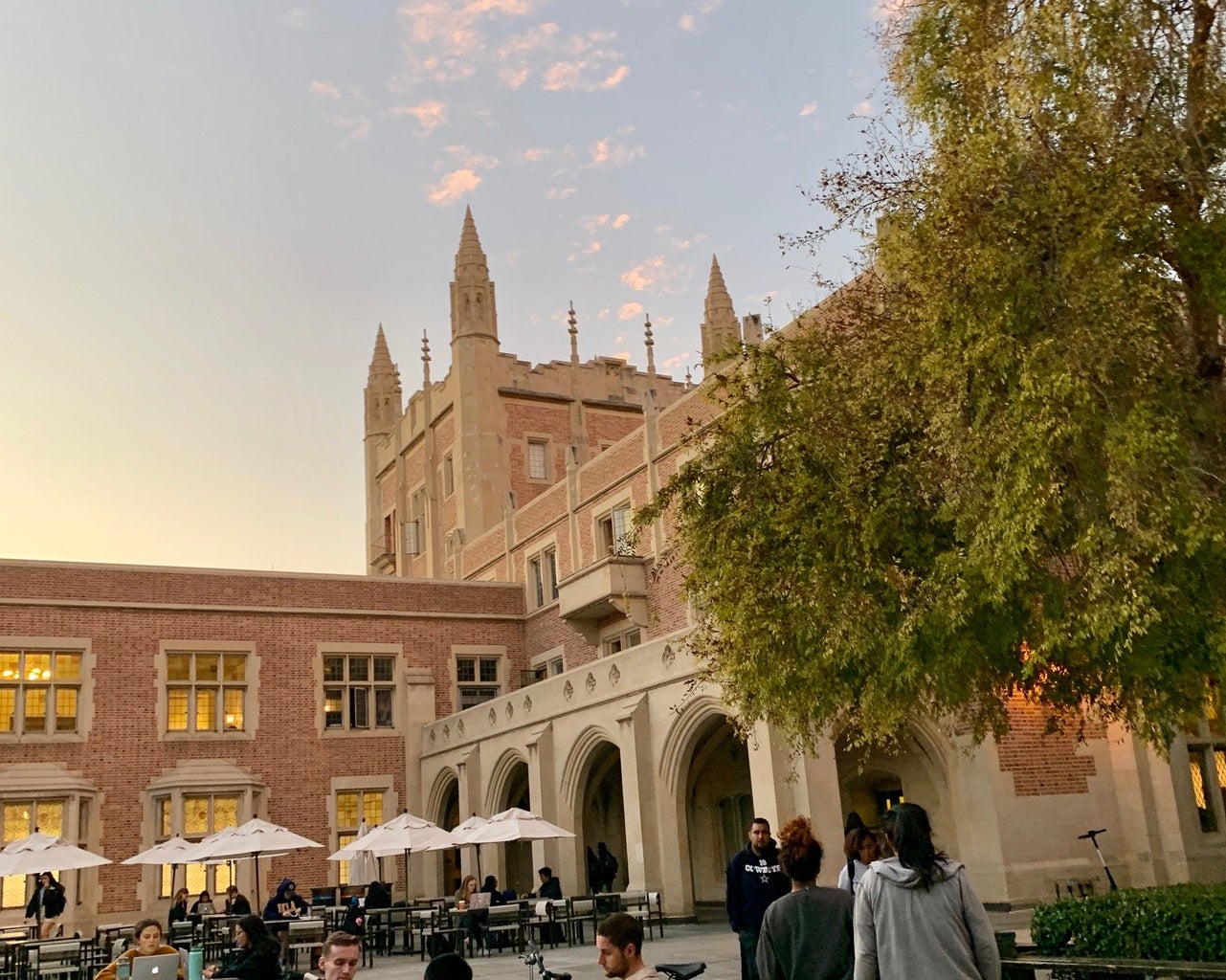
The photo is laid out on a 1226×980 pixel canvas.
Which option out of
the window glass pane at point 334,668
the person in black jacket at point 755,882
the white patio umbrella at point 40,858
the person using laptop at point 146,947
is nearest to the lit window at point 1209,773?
the person in black jacket at point 755,882

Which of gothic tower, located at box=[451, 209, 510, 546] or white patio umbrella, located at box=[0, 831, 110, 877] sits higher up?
gothic tower, located at box=[451, 209, 510, 546]

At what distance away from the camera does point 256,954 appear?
8820mm

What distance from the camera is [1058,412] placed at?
10281 mm

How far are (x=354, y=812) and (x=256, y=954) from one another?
990 inches

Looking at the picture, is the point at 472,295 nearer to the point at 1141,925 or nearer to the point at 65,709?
the point at 65,709

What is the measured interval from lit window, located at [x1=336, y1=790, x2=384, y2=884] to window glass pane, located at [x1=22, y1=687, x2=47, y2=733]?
7308mm

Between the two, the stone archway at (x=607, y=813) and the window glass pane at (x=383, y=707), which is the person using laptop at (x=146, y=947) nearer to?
the stone archway at (x=607, y=813)

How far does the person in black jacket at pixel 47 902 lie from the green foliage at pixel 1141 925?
19.0 metres

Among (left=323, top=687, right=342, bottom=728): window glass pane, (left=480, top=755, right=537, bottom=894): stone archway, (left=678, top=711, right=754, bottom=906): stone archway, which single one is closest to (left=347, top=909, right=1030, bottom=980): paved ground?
(left=678, top=711, right=754, bottom=906): stone archway

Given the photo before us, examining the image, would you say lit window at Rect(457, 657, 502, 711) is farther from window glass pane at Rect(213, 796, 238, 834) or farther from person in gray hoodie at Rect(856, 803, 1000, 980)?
person in gray hoodie at Rect(856, 803, 1000, 980)

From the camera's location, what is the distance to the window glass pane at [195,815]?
30.9 metres

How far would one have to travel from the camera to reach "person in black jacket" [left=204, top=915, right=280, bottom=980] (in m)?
8.75

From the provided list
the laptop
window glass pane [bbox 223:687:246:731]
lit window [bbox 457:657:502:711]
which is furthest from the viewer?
lit window [bbox 457:657:502:711]

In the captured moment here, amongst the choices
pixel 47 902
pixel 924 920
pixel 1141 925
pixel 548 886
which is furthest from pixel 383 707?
pixel 924 920
